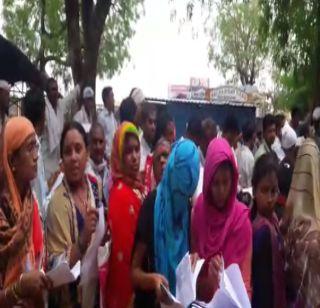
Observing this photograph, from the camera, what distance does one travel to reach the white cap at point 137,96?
9.93 meters

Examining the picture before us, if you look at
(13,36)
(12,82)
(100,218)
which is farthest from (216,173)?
(13,36)

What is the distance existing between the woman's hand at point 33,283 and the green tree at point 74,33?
33.4 feet

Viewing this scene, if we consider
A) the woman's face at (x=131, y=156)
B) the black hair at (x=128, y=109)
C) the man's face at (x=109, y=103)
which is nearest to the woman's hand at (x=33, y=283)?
the woman's face at (x=131, y=156)

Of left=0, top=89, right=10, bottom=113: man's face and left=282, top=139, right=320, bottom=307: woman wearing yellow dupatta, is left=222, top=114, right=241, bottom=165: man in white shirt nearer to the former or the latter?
left=0, top=89, right=10, bottom=113: man's face

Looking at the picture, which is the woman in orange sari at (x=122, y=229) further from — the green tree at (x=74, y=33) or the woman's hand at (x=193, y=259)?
the green tree at (x=74, y=33)

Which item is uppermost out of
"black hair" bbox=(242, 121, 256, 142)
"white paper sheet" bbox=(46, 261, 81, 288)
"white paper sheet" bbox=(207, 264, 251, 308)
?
"white paper sheet" bbox=(207, 264, 251, 308)

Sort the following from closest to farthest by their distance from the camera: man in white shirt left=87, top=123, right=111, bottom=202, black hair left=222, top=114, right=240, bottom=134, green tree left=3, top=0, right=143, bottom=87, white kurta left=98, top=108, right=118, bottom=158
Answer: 1. man in white shirt left=87, top=123, right=111, bottom=202
2. black hair left=222, top=114, right=240, bottom=134
3. white kurta left=98, top=108, right=118, bottom=158
4. green tree left=3, top=0, right=143, bottom=87

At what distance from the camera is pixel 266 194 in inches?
179

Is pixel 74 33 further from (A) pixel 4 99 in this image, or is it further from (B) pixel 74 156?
(B) pixel 74 156

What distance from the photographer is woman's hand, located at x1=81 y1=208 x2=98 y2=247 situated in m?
4.39

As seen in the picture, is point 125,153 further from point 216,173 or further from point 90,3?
point 90,3

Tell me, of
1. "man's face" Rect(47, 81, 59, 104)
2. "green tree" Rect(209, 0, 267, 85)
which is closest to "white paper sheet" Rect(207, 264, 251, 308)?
"man's face" Rect(47, 81, 59, 104)

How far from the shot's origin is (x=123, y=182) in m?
4.93

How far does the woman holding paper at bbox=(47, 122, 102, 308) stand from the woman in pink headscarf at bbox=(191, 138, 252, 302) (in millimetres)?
569
